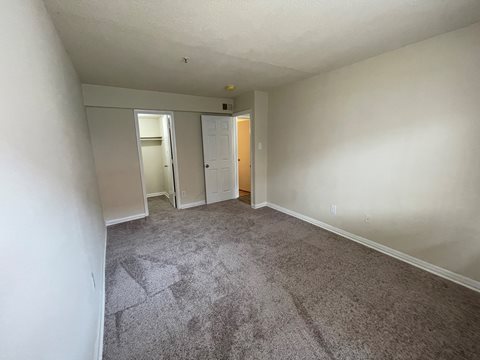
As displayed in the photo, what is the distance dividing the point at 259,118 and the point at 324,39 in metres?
2.03

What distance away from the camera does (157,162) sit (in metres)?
5.27

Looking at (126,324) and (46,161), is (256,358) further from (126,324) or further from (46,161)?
(46,161)

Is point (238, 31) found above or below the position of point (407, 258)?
above

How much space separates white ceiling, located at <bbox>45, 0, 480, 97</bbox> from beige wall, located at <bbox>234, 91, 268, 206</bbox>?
118 cm

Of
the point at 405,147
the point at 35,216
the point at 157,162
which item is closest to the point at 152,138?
the point at 157,162

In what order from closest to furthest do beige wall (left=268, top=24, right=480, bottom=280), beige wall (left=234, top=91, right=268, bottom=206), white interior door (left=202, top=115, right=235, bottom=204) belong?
beige wall (left=268, top=24, right=480, bottom=280) → beige wall (left=234, top=91, right=268, bottom=206) → white interior door (left=202, top=115, right=235, bottom=204)

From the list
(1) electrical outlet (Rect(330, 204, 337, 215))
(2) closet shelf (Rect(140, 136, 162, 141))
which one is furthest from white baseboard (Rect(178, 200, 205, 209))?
(1) electrical outlet (Rect(330, 204, 337, 215))

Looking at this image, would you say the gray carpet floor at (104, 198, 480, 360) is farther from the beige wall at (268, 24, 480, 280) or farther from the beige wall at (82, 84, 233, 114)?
the beige wall at (82, 84, 233, 114)

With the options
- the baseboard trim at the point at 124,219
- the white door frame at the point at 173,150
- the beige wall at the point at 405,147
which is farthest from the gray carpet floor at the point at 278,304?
the white door frame at the point at 173,150

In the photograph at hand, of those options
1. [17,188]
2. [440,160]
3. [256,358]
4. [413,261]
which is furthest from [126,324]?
[440,160]

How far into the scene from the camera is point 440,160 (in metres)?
1.99

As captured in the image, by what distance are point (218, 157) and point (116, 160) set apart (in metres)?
1.97

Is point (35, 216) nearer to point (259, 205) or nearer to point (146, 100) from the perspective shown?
point (146, 100)

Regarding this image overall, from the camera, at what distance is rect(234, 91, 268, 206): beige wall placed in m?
3.85
